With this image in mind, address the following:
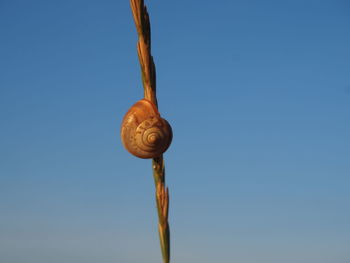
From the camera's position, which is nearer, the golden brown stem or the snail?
the golden brown stem

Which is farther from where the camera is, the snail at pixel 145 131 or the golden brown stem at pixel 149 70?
the snail at pixel 145 131

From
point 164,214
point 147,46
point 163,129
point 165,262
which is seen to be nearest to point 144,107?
point 163,129

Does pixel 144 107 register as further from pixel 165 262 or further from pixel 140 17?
pixel 165 262

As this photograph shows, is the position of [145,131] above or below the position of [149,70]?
below

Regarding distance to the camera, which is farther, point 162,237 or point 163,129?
point 163,129

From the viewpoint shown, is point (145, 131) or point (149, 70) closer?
point (149, 70)

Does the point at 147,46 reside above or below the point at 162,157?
above

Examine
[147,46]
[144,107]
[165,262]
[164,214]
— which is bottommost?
[165,262]
